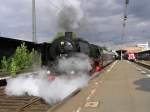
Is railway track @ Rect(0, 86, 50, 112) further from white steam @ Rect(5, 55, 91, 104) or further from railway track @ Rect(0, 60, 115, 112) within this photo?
white steam @ Rect(5, 55, 91, 104)

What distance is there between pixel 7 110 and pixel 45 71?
9.31 meters

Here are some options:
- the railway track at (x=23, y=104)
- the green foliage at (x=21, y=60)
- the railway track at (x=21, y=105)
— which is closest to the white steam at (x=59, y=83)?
the railway track at (x=23, y=104)

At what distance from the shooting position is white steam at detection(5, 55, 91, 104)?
74.3 feet

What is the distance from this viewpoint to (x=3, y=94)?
22188 millimetres

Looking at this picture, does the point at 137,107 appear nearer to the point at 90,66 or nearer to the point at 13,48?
A: the point at 90,66

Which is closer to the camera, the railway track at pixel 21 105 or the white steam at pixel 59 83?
the railway track at pixel 21 105

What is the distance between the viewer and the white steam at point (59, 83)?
74.3ft

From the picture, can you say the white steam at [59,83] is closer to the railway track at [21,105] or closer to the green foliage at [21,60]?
the railway track at [21,105]

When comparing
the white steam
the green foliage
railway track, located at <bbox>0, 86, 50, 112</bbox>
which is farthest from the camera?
the green foliage

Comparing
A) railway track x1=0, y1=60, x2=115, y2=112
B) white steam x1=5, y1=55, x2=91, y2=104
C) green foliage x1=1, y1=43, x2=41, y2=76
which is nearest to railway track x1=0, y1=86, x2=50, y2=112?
railway track x1=0, y1=60, x2=115, y2=112

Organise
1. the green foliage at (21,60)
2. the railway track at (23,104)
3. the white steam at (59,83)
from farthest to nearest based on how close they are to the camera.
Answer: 1. the green foliage at (21,60)
2. the white steam at (59,83)
3. the railway track at (23,104)

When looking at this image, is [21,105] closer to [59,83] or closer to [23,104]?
[23,104]

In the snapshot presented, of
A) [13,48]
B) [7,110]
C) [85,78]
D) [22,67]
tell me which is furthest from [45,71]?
[13,48]

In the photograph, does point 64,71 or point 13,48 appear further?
point 13,48
